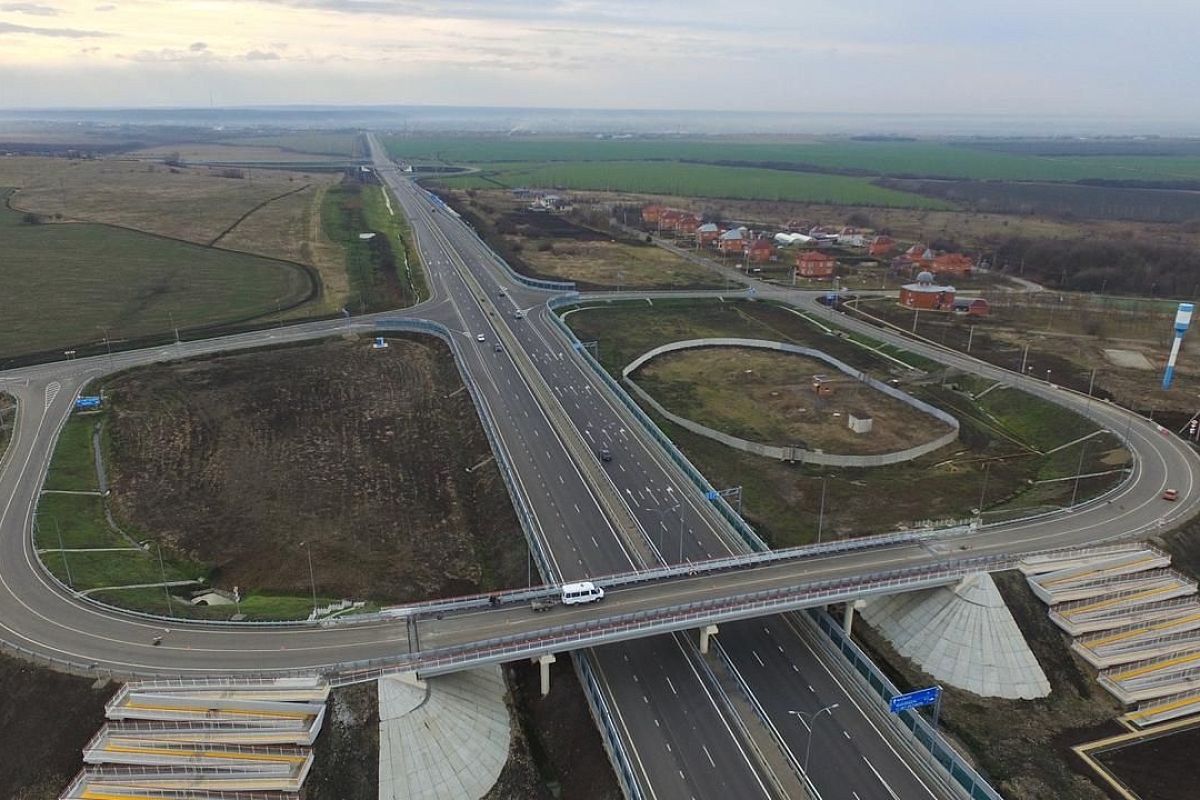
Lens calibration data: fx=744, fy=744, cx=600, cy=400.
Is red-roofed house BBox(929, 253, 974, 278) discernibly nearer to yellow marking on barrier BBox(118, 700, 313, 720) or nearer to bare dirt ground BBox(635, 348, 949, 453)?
bare dirt ground BBox(635, 348, 949, 453)

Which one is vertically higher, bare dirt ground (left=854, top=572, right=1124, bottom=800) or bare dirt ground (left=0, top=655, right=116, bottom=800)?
bare dirt ground (left=0, top=655, right=116, bottom=800)

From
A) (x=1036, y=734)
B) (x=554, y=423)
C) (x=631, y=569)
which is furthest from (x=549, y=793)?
(x=554, y=423)

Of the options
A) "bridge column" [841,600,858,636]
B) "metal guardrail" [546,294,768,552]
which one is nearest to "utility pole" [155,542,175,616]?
"metal guardrail" [546,294,768,552]

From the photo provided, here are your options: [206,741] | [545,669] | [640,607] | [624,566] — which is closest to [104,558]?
[206,741]

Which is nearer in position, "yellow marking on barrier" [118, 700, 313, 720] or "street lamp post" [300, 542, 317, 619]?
"yellow marking on barrier" [118, 700, 313, 720]

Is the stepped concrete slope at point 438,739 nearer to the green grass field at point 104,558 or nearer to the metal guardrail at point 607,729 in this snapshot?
the metal guardrail at point 607,729

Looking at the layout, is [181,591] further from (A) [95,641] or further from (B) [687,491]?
(B) [687,491]
